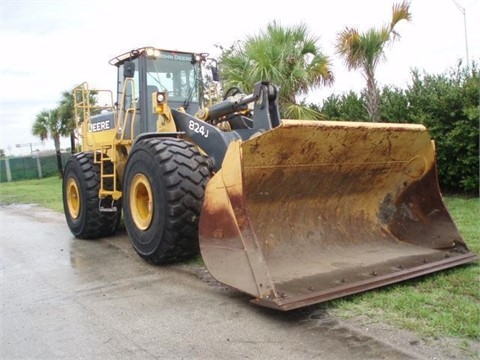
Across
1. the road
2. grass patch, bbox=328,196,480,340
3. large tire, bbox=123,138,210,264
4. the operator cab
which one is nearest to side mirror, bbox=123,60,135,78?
the operator cab

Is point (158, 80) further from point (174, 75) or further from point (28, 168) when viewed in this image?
point (28, 168)

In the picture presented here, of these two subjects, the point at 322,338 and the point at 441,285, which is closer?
the point at 322,338

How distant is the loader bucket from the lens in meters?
4.17

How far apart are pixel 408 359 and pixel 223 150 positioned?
3.00 meters

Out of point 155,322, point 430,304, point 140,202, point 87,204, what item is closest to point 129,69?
point 140,202

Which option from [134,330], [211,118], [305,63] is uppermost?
[305,63]

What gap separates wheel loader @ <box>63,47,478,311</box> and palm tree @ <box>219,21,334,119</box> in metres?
4.73

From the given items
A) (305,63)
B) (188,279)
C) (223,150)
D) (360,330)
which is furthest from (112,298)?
(305,63)

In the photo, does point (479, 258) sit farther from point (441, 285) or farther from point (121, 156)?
→ point (121, 156)

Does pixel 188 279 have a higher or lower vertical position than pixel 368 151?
lower

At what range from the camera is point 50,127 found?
1073 inches

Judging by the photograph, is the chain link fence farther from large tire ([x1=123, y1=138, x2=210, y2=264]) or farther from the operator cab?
large tire ([x1=123, y1=138, x2=210, y2=264])

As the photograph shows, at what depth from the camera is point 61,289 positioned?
525cm

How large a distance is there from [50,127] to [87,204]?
21.5 m
